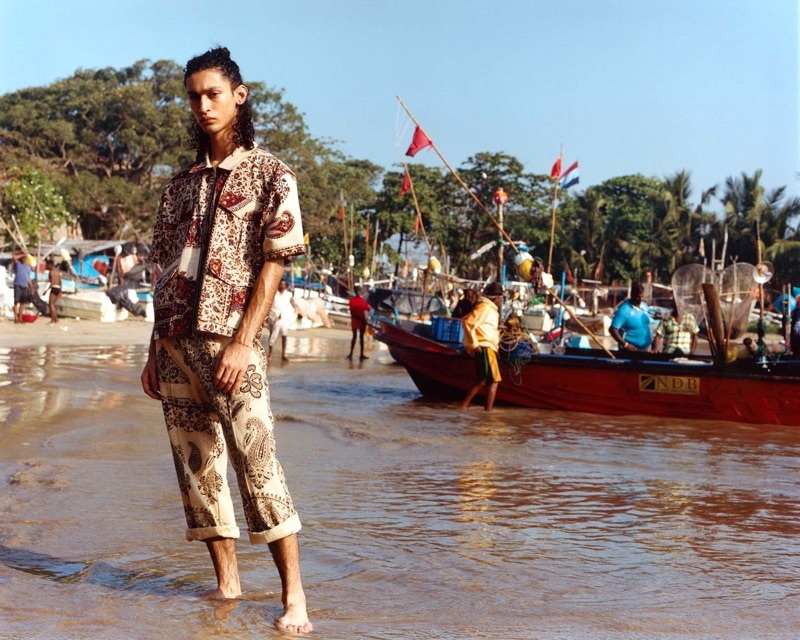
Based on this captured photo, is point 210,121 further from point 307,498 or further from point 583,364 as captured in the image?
point 583,364

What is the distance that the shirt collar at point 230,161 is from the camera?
121 inches

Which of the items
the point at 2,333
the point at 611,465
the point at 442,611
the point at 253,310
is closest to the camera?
the point at 253,310

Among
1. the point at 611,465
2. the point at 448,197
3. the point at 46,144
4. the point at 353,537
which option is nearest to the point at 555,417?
the point at 611,465

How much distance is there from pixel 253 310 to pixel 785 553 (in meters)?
2.72

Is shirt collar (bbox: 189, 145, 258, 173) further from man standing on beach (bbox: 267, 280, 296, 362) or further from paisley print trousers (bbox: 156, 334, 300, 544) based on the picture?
man standing on beach (bbox: 267, 280, 296, 362)

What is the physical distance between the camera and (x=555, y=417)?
32.5ft

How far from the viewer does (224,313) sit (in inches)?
117

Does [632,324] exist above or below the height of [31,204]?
below

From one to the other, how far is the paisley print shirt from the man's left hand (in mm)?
73

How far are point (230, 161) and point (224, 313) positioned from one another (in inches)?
18.9

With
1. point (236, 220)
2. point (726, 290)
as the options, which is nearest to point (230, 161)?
point (236, 220)

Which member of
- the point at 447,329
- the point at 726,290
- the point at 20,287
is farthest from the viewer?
the point at 20,287

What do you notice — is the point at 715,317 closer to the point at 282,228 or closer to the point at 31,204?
the point at 282,228

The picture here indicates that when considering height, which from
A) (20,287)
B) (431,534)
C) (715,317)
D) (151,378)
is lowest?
(431,534)
